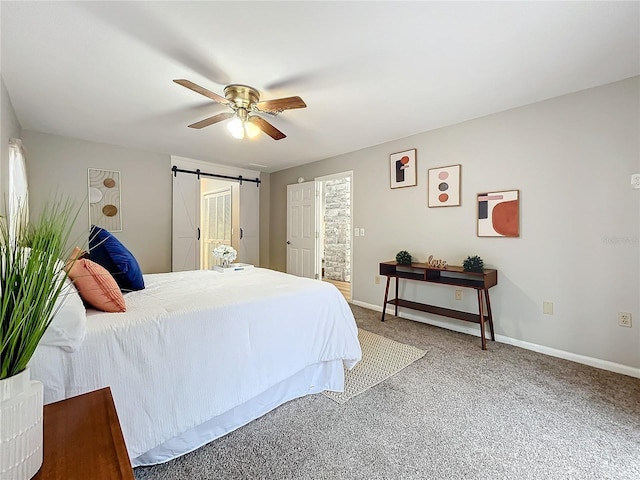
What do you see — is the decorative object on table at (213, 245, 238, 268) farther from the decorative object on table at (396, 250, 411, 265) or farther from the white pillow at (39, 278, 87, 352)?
the decorative object on table at (396, 250, 411, 265)

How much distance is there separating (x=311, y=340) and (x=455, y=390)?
45.3 inches

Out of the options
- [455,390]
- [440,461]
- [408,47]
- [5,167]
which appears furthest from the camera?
[5,167]

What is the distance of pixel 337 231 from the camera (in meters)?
6.37

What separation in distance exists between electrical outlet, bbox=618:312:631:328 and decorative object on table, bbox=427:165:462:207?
1.68m

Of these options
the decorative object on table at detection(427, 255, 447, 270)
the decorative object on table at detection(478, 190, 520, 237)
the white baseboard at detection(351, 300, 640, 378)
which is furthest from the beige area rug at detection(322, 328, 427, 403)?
the decorative object on table at detection(478, 190, 520, 237)

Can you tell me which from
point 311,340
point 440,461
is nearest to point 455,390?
point 440,461

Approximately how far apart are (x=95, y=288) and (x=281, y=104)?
1.74 m

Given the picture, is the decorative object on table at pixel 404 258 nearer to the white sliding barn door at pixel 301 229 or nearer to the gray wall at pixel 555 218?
the gray wall at pixel 555 218

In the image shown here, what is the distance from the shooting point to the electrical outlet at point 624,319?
2.41 metres

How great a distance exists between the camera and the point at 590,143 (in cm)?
256

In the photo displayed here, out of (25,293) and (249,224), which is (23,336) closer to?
(25,293)

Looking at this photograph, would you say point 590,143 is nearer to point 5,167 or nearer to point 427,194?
point 427,194

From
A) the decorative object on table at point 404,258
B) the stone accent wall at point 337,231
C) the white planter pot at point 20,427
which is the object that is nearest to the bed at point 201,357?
the white planter pot at point 20,427

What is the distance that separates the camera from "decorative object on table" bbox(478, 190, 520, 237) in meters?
2.98
